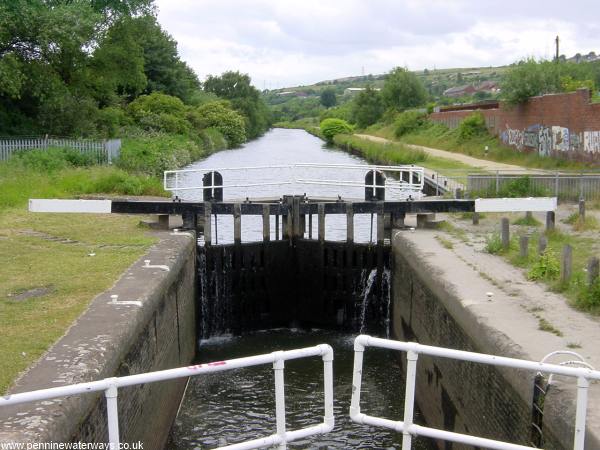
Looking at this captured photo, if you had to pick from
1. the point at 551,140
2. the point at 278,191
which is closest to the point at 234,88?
the point at 278,191

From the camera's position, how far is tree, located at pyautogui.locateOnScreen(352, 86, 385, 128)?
77.2 m

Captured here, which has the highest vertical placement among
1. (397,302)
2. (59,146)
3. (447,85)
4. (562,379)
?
(447,85)

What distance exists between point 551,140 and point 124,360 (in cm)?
2507

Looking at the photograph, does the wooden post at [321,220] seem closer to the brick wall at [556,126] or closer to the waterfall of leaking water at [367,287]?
the waterfall of leaking water at [367,287]

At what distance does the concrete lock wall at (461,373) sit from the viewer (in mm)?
5582

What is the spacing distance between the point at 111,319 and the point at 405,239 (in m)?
6.62

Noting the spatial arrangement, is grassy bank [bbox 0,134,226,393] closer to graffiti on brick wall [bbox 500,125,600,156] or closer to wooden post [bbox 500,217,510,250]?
wooden post [bbox 500,217,510,250]

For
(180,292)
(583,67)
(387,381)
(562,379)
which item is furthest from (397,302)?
(583,67)

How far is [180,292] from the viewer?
36.9 feet

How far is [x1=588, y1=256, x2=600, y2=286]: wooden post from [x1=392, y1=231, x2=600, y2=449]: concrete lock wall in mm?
1409

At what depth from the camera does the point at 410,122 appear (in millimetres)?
55938

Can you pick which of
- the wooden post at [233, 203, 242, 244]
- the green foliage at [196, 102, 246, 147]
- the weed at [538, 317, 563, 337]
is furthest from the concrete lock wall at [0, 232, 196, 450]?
the green foliage at [196, 102, 246, 147]

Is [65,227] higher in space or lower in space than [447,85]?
lower

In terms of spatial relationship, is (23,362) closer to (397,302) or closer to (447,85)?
(397,302)
